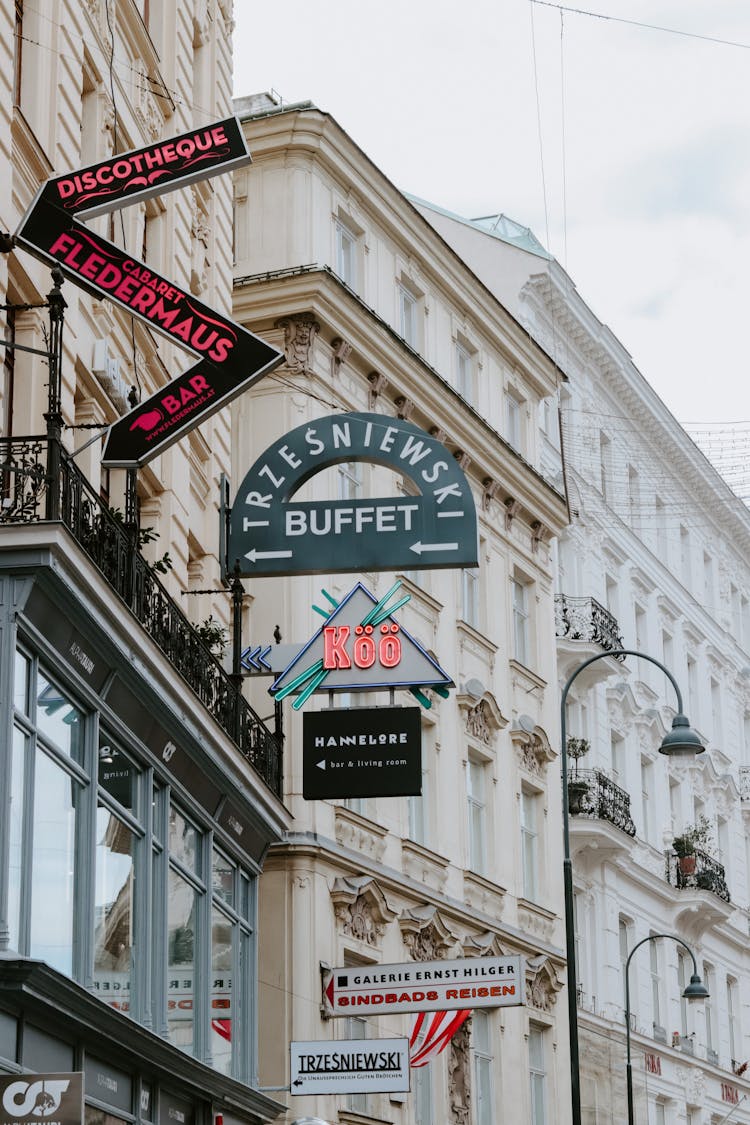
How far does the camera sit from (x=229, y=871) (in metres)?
24.2

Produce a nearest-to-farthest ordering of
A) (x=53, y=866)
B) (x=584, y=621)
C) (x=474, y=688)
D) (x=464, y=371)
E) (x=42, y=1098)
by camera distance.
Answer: (x=42, y=1098) < (x=53, y=866) < (x=474, y=688) < (x=464, y=371) < (x=584, y=621)

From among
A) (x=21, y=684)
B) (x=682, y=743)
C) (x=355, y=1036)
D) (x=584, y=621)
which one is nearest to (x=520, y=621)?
(x=584, y=621)

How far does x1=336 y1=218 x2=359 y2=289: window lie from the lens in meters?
35.0

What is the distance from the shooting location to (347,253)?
117 ft

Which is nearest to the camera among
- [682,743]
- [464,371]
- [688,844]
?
[682,743]

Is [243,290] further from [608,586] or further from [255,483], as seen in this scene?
[608,586]

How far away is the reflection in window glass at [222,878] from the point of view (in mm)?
23203

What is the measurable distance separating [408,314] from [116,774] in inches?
784

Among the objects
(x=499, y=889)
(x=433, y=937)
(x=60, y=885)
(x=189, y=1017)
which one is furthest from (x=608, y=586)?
(x=60, y=885)

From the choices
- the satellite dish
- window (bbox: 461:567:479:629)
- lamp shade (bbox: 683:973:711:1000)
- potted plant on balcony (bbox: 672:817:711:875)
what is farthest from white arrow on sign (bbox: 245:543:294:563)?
potted plant on balcony (bbox: 672:817:711:875)

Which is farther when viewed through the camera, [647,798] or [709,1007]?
[709,1007]

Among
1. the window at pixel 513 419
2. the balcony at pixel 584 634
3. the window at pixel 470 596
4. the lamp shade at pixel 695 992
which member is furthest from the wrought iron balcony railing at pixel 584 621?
the lamp shade at pixel 695 992

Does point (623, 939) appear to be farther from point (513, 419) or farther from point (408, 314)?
point (408, 314)

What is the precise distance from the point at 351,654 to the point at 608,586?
2635 cm
